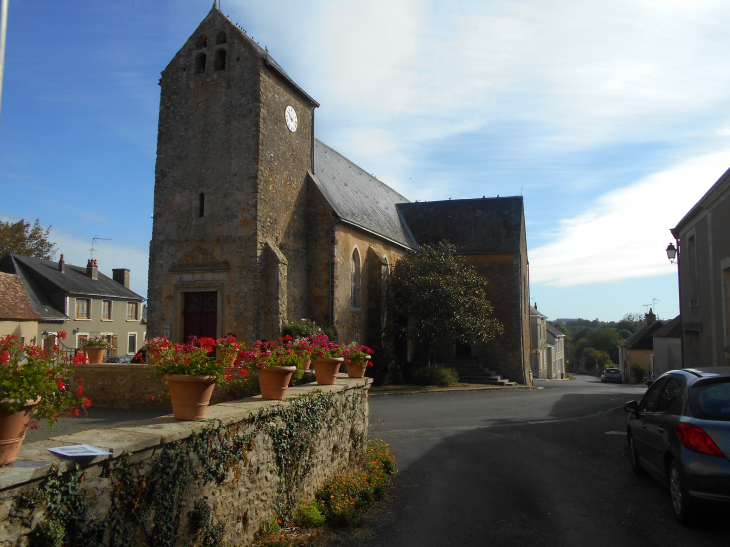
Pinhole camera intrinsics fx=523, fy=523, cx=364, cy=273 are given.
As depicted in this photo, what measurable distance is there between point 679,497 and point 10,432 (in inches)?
231

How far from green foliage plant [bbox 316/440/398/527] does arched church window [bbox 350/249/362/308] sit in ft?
41.9

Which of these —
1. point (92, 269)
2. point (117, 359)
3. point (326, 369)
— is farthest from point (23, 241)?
point (326, 369)

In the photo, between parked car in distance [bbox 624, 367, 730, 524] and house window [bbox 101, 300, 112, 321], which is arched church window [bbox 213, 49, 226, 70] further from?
house window [bbox 101, 300, 112, 321]

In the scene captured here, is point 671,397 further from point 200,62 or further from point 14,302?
point 14,302

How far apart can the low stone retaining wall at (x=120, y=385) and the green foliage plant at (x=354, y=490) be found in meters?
4.74

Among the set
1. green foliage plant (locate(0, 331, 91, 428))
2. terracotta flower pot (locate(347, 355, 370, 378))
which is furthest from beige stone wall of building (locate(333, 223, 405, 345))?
green foliage plant (locate(0, 331, 91, 428))

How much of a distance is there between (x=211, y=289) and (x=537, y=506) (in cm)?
1223

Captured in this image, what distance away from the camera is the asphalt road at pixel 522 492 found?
527 centimetres

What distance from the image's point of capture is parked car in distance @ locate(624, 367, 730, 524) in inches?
191

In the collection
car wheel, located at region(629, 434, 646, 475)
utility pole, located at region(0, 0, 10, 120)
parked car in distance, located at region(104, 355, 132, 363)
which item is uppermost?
utility pole, located at region(0, 0, 10, 120)

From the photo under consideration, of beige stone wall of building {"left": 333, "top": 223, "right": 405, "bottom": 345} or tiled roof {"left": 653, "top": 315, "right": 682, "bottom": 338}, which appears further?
tiled roof {"left": 653, "top": 315, "right": 682, "bottom": 338}

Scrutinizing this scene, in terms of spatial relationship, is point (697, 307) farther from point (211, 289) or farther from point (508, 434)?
point (211, 289)

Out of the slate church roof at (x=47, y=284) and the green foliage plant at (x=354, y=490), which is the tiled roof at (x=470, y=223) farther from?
the green foliage plant at (x=354, y=490)

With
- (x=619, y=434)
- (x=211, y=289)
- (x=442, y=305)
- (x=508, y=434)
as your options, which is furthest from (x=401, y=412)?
(x=442, y=305)
